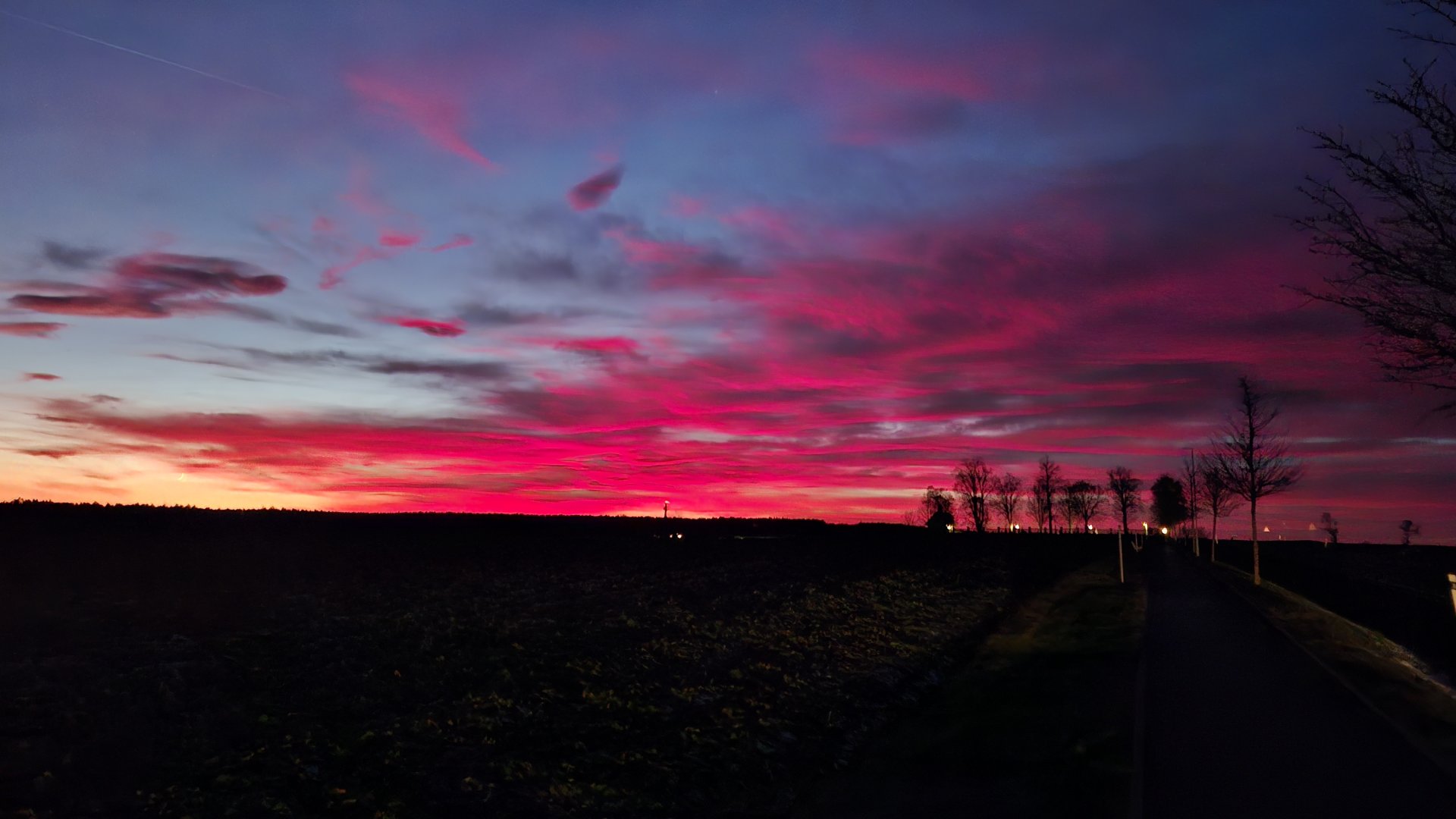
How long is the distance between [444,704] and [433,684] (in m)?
1.18

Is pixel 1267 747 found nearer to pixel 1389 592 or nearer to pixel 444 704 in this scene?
pixel 444 704

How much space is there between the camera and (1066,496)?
7111 inches

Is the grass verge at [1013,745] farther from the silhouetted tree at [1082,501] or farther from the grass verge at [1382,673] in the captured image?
the silhouetted tree at [1082,501]

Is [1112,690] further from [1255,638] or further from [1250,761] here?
[1255,638]

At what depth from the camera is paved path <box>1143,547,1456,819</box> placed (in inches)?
379

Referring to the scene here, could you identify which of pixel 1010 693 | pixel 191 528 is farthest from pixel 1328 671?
pixel 191 528

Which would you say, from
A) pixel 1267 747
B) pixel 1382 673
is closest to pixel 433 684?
pixel 1267 747

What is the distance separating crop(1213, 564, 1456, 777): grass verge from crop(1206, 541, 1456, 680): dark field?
112 cm

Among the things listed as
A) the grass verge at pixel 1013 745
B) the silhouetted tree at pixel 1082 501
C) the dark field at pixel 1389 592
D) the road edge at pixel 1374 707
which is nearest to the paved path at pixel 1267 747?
the road edge at pixel 1374 707

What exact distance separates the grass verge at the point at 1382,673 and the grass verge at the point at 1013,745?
367cm

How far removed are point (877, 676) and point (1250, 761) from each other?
7462 millimetres

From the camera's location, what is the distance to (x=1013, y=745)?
40.8 ft

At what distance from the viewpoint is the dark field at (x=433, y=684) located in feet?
31.4

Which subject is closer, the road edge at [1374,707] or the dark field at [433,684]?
the dark field at [433,684]
